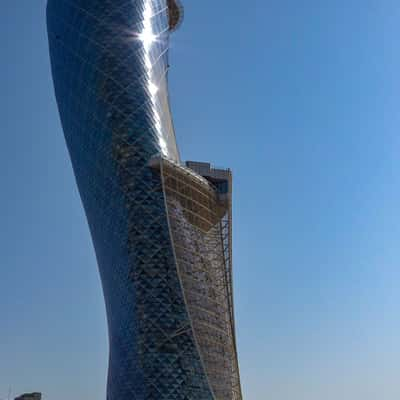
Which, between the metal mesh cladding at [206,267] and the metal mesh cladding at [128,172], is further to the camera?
the metal mesh cladding at [206,267]

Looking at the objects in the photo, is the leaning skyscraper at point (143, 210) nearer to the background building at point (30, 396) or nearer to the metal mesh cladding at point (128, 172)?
the metal mesh cladding at point (128, 172)

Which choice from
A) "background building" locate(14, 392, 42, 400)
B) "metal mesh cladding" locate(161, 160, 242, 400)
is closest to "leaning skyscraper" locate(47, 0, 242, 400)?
"metal mesh cladding" locate(161, 160, 242, 400)

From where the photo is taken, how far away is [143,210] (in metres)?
65.8

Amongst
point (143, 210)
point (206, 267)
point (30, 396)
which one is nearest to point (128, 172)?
point (143, 210)

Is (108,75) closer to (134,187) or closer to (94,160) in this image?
(94,160)

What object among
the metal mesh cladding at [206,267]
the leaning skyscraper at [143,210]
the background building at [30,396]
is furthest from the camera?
the background building at [30,396]

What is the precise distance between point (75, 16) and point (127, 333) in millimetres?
41560

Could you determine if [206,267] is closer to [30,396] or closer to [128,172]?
[128,172]

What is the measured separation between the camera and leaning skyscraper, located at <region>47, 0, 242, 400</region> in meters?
61.8

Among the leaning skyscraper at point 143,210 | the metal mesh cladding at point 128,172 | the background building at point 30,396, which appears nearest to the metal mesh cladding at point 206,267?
the leaning skyscraper at point 143,210

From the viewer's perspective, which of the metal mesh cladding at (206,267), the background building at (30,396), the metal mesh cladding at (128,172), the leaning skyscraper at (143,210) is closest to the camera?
the metal mesh cladding at (128,172)

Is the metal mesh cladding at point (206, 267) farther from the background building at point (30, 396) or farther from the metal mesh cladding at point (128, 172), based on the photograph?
the background building at point (30, 396)

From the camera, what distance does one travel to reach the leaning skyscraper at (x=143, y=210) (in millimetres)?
61750

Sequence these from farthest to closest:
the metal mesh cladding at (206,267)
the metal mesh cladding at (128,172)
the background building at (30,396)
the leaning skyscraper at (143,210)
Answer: the background building at (30,396) < the metal mesh cladding at (206,267) < the leaning skyscraper at (143,210) < the metal mesh cladding at (128,172)
